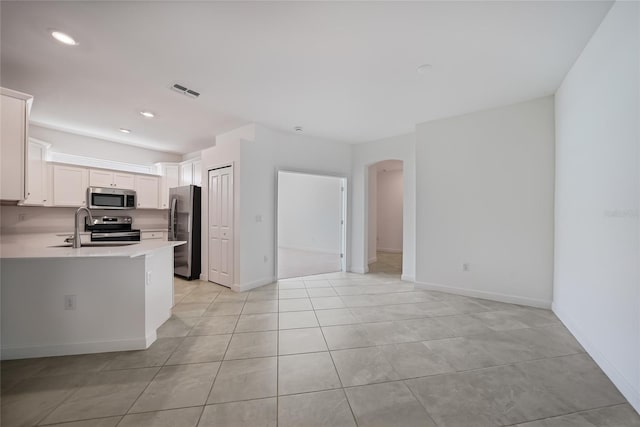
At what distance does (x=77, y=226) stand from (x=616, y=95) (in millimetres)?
4776

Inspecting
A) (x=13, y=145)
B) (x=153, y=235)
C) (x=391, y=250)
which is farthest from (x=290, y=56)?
(x=391, y=250)

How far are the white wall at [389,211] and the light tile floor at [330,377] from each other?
17.2 ft

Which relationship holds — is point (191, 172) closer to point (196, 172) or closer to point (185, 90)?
point (196, 172)

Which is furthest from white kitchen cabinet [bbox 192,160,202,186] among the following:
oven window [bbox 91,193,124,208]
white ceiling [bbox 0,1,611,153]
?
white ceiling [bbox 0,1,611,153]

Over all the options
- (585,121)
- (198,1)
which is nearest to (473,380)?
(585,121)

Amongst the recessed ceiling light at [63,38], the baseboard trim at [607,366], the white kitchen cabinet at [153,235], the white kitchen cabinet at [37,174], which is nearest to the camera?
the baseboard trim at [607,366]

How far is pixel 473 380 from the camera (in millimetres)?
1848

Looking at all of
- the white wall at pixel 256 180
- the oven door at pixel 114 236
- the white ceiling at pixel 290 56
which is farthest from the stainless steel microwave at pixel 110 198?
the white wall at pixel 256 180

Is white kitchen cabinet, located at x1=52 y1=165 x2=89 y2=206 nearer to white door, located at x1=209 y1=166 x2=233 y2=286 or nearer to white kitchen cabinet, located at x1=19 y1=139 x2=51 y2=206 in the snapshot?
white kitchen cabinet, located at x1=19 y1=139 x2=51 y2=206

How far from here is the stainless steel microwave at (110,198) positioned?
4585 mm

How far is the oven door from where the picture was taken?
4.60m

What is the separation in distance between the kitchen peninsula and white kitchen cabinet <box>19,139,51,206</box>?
282 centimetres

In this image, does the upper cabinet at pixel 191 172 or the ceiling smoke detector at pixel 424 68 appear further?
the upper cabinet at pixel 191 172

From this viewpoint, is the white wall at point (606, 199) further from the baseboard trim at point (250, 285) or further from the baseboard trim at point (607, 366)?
the baseboard trim at point (250, 285)
